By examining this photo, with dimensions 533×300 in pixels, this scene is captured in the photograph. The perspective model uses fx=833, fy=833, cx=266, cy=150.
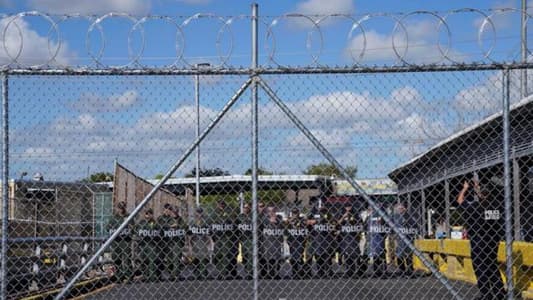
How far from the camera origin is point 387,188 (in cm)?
938

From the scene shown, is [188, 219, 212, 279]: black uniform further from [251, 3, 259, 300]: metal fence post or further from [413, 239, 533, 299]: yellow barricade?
[251, 3, 259, 300]: metal fence post

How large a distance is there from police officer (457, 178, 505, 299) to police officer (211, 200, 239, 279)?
459 cm

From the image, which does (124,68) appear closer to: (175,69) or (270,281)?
(175,69)

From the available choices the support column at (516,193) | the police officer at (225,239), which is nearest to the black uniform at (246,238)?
the police officer at (225,239)

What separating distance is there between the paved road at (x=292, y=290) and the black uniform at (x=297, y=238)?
106cm

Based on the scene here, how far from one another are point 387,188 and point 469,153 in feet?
20.9

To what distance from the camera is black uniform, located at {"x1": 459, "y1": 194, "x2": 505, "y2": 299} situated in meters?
10.5

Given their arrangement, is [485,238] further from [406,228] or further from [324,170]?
[406,228]

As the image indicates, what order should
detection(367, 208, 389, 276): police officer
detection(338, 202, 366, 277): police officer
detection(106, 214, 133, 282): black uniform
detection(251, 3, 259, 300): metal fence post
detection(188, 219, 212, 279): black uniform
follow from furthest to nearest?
detection(367, 208, 389, 276): police officer, detection(338, 202, 366, 277): police officer, detection(106, 214, 133, 282): black uniform, detection(188, 219, 212, 279): black uniform, detection(251, 3, 259, 300): metal fence post

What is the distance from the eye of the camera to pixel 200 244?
52.5ft

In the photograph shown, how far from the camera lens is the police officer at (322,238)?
16.4 m

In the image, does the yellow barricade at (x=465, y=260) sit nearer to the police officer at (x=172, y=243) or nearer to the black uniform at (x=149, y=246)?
the police officer at (x=172, y=243)

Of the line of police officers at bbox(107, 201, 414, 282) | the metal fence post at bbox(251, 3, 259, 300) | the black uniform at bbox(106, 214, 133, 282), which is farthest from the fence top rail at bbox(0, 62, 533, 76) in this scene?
the black uniform at bbox(106, 214, 133, 282)

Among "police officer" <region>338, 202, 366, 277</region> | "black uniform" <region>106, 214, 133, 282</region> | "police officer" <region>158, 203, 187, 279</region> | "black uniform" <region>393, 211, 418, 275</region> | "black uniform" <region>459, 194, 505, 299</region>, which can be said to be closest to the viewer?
"black uniform" <region>459, 194, 505, 299</region>
